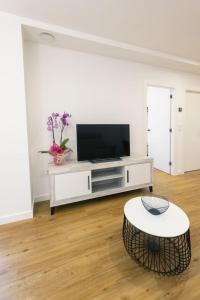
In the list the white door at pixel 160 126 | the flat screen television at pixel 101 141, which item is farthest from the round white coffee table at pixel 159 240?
the white door at pixel 160 126

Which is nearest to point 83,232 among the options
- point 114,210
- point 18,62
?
point 114,210

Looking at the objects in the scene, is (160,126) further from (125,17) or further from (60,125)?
(125,17)

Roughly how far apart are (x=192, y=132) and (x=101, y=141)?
9.42ft

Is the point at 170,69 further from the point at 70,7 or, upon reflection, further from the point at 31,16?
the point at 31,16

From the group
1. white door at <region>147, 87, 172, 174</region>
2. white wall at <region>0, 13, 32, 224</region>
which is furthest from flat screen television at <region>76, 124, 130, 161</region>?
white door at <region>147, 87, 172, 174</region>

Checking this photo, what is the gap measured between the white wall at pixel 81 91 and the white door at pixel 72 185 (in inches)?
22.4

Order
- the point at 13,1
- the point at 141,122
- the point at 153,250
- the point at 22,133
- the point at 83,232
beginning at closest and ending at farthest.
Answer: the point at 153,250
the point at 13,1
the point at 83,232
the point at 22,133
the point at 141,122

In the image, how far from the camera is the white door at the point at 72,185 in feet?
8.09

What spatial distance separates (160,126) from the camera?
4.49 meters

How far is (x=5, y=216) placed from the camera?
2.27 meters

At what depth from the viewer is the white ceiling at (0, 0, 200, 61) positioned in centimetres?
193

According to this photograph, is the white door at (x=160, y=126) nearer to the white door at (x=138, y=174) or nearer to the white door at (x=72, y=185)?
the white door at (x=138, y=174)

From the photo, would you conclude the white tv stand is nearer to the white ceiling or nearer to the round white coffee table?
the round white coffee table

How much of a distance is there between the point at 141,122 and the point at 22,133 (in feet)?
7.73
